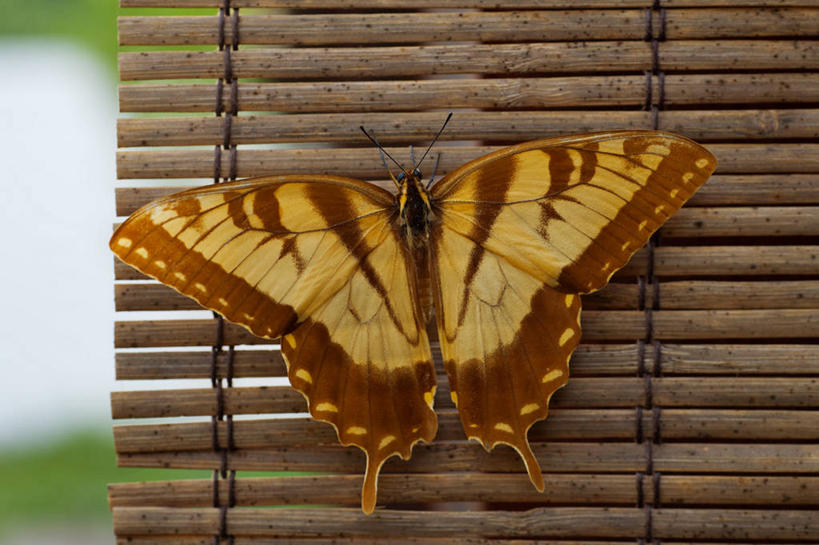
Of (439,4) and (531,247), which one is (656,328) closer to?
(531,247)

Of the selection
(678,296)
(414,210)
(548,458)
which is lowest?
(548,458)

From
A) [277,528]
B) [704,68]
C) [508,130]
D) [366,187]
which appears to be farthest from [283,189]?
[704,68]

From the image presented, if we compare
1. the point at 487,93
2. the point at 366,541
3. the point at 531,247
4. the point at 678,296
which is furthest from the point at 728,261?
the point at 366,541

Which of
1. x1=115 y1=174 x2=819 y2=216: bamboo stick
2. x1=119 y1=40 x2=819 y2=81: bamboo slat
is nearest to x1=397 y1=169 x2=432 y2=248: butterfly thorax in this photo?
x1=115 y1=174 x2=819 y2=216: bamboo stick

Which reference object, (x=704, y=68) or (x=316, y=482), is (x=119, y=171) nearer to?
(x=316, y=482)

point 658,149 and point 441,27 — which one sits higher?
point 441,27

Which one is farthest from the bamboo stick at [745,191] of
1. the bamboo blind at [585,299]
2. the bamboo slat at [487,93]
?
the bamboo slat at [487,93]

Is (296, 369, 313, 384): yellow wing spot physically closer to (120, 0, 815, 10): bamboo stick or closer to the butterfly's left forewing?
the butterfly's left forewing
